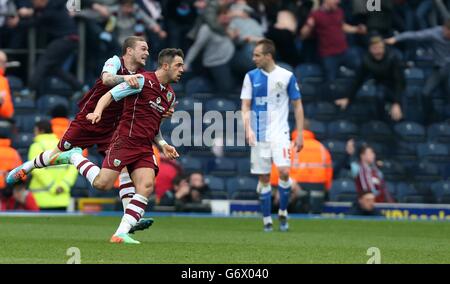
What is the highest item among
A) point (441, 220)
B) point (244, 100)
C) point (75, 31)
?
point (75, 31)

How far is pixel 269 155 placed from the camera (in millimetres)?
17297

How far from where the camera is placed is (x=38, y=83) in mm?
24641

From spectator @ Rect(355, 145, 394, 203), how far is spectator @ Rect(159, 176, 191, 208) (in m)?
2.72

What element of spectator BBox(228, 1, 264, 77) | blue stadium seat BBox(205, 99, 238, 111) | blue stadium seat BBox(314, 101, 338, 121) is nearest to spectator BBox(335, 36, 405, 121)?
blue stadium seat BBox(314, 101, 338, 121)

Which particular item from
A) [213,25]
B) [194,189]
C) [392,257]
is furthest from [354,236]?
[213,25]

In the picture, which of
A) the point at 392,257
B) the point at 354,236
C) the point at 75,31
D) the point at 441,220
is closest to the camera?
the point at 392,257

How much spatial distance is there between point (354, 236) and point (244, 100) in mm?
2334

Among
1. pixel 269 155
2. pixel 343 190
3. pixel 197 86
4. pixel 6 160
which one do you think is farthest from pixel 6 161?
pixel 343 190

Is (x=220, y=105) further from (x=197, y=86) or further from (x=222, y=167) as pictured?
(x=222, y=167)

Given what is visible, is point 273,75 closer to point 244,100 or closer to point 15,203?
point 244,100

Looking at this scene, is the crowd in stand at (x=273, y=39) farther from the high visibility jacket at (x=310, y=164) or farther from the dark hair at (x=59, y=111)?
the dark hair at (x=59, y=111)

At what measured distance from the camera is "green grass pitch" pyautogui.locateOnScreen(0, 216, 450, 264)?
40.5 feet

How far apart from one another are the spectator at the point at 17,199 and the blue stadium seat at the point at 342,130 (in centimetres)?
622
